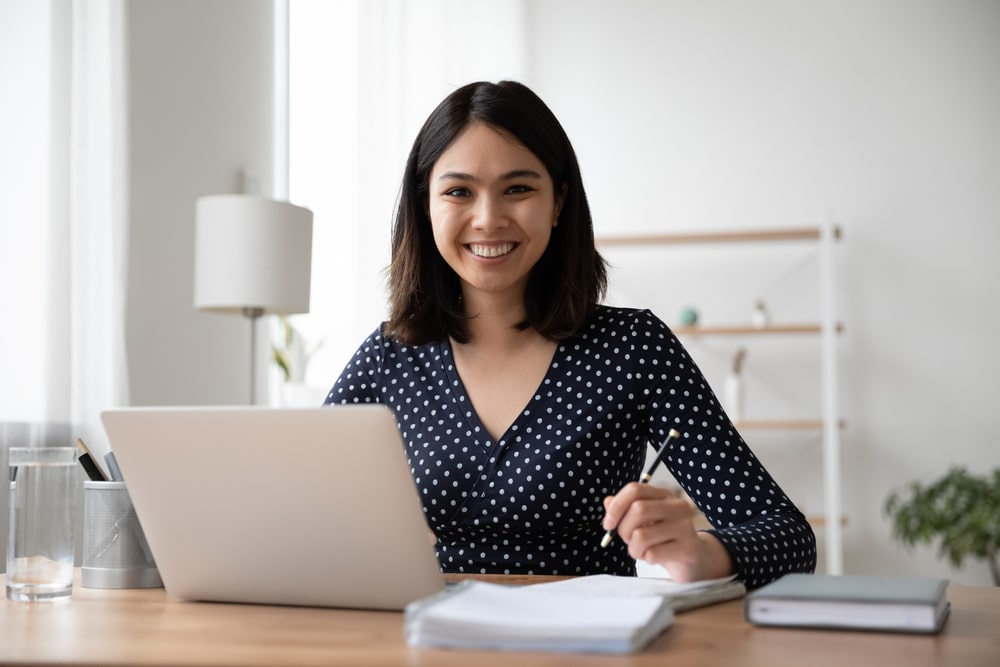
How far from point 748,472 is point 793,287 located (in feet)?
11.0

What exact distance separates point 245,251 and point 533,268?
49.4 inches

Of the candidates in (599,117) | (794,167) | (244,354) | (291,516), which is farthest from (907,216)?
(291,516)

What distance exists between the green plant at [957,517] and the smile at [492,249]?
3.10 metres

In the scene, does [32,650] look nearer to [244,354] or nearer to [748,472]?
[748,472]

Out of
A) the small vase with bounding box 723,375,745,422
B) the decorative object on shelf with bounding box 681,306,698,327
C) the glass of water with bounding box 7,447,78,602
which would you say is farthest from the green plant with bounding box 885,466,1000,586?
the glass of water with bounding box 7,447,78,602

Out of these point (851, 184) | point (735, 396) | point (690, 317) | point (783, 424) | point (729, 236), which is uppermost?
point (851, 184)

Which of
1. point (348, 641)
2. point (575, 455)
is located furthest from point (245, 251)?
point (348, 641)

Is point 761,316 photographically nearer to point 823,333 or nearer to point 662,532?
point 823,333

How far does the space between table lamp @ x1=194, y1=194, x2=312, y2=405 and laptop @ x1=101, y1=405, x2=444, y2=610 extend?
1724 millimetres

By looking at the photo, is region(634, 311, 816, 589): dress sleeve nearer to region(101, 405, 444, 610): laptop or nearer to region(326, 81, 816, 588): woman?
region(326, 81, 816, 588): woman

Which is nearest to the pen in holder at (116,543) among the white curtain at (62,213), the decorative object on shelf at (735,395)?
the white curtain at (62,213)

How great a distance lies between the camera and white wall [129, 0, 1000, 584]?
4.45 m

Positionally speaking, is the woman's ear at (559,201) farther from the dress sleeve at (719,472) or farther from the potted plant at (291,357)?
the potted plant at (291,357)

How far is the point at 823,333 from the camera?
4305mm
